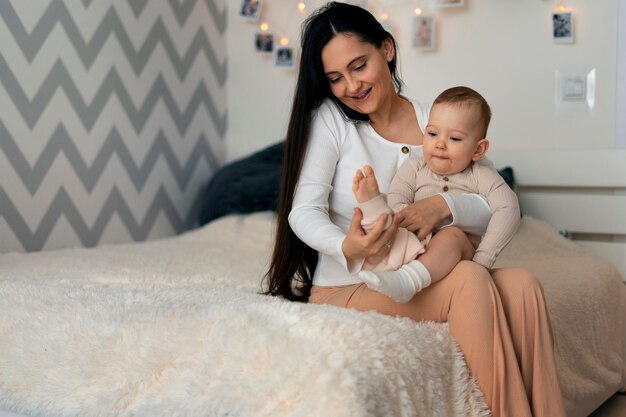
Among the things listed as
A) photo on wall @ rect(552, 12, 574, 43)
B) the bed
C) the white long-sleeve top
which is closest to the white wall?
photo on wall @ rect(552, 12, 574, 43)

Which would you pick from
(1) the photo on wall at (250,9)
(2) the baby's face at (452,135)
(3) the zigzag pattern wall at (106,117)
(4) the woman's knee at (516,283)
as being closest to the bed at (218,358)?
(4) the woman's knee at (516,283)

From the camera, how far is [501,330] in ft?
4.02

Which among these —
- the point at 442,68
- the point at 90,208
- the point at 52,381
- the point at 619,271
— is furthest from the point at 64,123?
the point at 619,271

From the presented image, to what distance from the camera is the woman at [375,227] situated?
4.02ft

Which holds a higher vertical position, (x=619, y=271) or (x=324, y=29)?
(x=324, y=29)

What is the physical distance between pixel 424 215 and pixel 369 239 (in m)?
0.16

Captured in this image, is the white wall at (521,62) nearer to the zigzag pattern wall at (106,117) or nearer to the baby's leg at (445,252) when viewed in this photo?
the zigzag pattern wall at (106,117)

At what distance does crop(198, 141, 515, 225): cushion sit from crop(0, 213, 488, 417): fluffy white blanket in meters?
1.38

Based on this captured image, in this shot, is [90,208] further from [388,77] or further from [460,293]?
[460,293]

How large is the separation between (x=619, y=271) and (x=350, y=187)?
134 centimetres

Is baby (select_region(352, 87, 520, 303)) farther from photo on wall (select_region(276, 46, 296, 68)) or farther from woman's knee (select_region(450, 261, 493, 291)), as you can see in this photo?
photo on wall (select_region(276, 46, 296, 68))

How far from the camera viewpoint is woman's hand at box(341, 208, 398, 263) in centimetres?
125

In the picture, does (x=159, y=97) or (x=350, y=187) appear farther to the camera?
(x=159, y=97)

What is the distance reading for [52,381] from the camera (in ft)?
4.02
